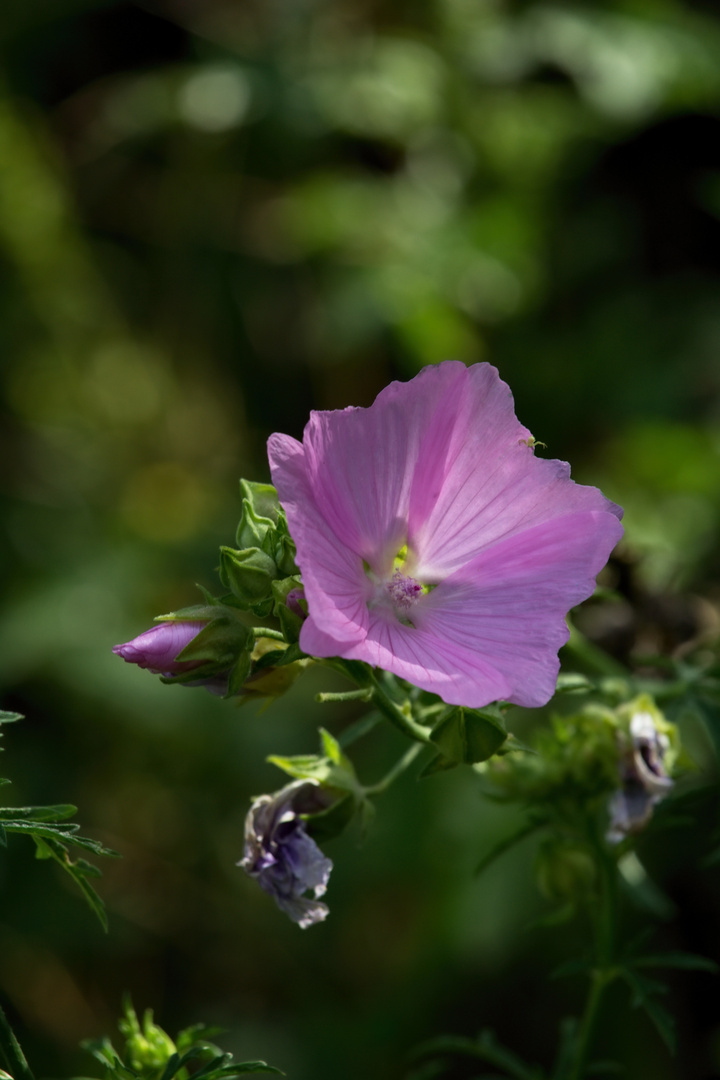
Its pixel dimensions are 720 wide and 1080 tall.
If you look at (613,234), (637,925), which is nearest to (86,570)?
(637,925)

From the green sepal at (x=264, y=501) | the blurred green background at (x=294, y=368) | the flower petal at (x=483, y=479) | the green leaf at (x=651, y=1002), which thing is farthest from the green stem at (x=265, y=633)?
the blurred green background at (x=294, y=368)

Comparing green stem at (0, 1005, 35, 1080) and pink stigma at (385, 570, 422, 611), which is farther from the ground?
pink stigma at (385, 570, 422, 611)

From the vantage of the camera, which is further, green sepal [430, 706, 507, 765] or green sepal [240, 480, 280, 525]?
green sepal [240, 480, 280, 525]

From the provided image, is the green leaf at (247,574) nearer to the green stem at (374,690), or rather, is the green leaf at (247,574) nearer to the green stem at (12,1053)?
the green stem at (374,690)

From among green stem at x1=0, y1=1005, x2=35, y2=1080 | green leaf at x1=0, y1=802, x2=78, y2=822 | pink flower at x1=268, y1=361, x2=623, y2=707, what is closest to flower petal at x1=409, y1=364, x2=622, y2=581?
pink flower at x1=268, y1=361, x2=623, y2=707

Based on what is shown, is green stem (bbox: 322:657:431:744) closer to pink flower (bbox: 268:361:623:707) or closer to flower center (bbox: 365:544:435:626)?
pink flower (bbox: 268:361:623:707)

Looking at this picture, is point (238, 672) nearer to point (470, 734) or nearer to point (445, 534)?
point (470, 734)

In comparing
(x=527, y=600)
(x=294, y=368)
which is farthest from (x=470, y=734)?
(x=294, y=368)

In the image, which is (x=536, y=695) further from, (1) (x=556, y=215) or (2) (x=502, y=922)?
(1) (x=556, y=215)
